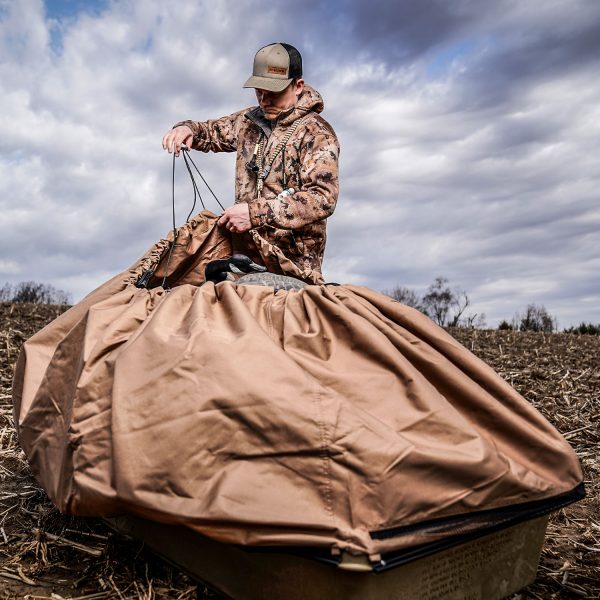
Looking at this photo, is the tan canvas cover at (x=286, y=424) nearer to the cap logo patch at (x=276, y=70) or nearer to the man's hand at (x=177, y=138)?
the man's hand at (x=177, y=138)

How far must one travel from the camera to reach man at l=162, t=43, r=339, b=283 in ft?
10.9

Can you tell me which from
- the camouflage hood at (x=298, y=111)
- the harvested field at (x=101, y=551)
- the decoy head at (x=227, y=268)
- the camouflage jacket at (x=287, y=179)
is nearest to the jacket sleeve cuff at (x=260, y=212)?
the camouflage jacket at (x=287, y=179)

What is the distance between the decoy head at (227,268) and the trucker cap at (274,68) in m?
1.23

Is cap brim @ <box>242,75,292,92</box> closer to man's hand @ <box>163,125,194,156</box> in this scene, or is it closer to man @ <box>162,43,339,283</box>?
man @ <box>162,43,339,283</box>

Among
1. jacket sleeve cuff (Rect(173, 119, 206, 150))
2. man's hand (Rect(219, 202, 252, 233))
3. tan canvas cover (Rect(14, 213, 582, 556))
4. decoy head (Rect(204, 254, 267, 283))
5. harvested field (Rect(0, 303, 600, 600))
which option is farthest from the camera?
jacket sleeve cuff (Rect(173, 119, 206, 150))

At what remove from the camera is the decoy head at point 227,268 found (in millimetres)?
2840

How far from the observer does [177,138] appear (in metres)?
3.92

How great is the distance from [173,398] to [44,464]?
811 millimetres

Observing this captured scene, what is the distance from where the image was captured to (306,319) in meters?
2.31

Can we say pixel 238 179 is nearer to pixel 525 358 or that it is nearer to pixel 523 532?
pixel 523 532

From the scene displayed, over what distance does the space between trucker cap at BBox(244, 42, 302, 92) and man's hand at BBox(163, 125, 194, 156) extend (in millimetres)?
484

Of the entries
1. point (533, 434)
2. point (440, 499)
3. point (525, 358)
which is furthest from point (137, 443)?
point (525, 358)

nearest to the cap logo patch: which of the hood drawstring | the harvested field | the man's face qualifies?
the man's face

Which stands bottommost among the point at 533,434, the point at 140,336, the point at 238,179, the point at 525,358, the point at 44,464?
the point at 44,464
